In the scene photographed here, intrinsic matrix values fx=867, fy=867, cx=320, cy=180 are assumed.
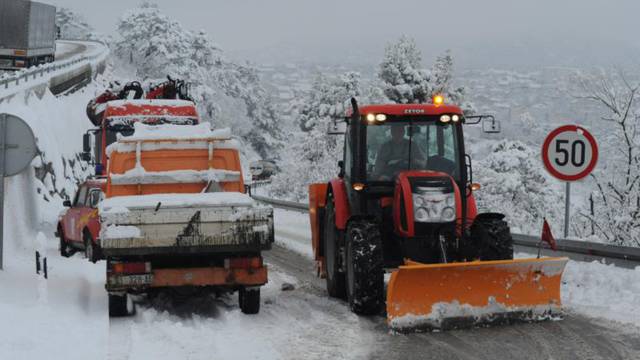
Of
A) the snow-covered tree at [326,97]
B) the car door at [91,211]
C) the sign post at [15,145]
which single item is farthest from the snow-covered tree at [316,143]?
the sign post at [15,145]

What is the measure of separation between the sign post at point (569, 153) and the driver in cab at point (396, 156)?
268cm

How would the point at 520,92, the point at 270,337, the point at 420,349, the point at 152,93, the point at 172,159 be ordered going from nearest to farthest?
the point at 420,349
the point at 270,337
the point at 172,159
the point at 152,93
the point at 520,92

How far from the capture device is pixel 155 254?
31.6 feet

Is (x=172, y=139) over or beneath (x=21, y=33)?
beneath

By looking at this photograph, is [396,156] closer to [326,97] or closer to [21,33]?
[21,33]

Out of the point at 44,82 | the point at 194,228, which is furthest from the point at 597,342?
the point at 44,82

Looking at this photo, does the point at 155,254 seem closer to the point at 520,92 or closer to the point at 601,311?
the point at 601,311

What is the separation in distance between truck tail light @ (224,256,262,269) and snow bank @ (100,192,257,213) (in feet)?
2.07

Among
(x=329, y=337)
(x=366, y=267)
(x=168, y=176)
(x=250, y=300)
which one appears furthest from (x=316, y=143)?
(x=329, y=337)

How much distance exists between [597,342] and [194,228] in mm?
4346

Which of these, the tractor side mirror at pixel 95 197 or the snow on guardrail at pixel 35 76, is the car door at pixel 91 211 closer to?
the tractor side mirror at pixel 95 197

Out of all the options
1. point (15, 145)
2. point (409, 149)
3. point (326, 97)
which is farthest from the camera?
point (326, 97)

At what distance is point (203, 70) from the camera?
76.3 m

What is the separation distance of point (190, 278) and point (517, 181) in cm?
3763
